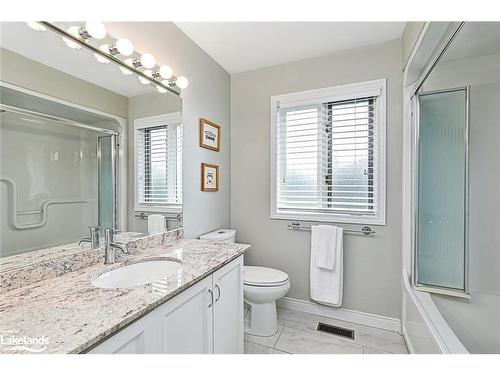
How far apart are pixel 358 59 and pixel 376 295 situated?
6.77 feet

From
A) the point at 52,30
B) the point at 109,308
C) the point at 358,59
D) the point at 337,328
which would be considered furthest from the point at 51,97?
the point at 337,328

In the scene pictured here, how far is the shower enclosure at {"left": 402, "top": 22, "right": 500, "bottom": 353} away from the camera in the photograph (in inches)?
62.9

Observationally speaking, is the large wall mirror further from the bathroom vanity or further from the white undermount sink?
the bathroom vanity

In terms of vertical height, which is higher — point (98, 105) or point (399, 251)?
point (98, 105)

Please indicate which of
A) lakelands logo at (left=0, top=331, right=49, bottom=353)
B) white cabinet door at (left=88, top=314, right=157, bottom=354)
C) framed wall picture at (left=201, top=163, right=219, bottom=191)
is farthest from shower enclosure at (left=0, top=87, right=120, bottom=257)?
framed wall picture at (left=201, top=163, right=219, bottom=191)

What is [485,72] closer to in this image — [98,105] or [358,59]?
[358,59]

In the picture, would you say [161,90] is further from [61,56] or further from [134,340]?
[134,340]

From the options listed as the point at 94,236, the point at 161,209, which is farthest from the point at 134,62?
the point at 94,236

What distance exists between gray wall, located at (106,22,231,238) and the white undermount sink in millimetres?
435

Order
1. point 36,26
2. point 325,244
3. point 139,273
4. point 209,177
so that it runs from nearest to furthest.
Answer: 1. point 36,26
2. point 139,273
3. point 325,244
4. point 209,177

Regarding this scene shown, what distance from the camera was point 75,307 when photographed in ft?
2.63

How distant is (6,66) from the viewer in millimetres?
947

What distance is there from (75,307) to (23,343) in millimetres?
174

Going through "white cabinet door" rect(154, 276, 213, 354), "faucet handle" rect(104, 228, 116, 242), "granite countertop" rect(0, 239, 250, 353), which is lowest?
"white cabinet door" rect(154, 276, 213, 354)
